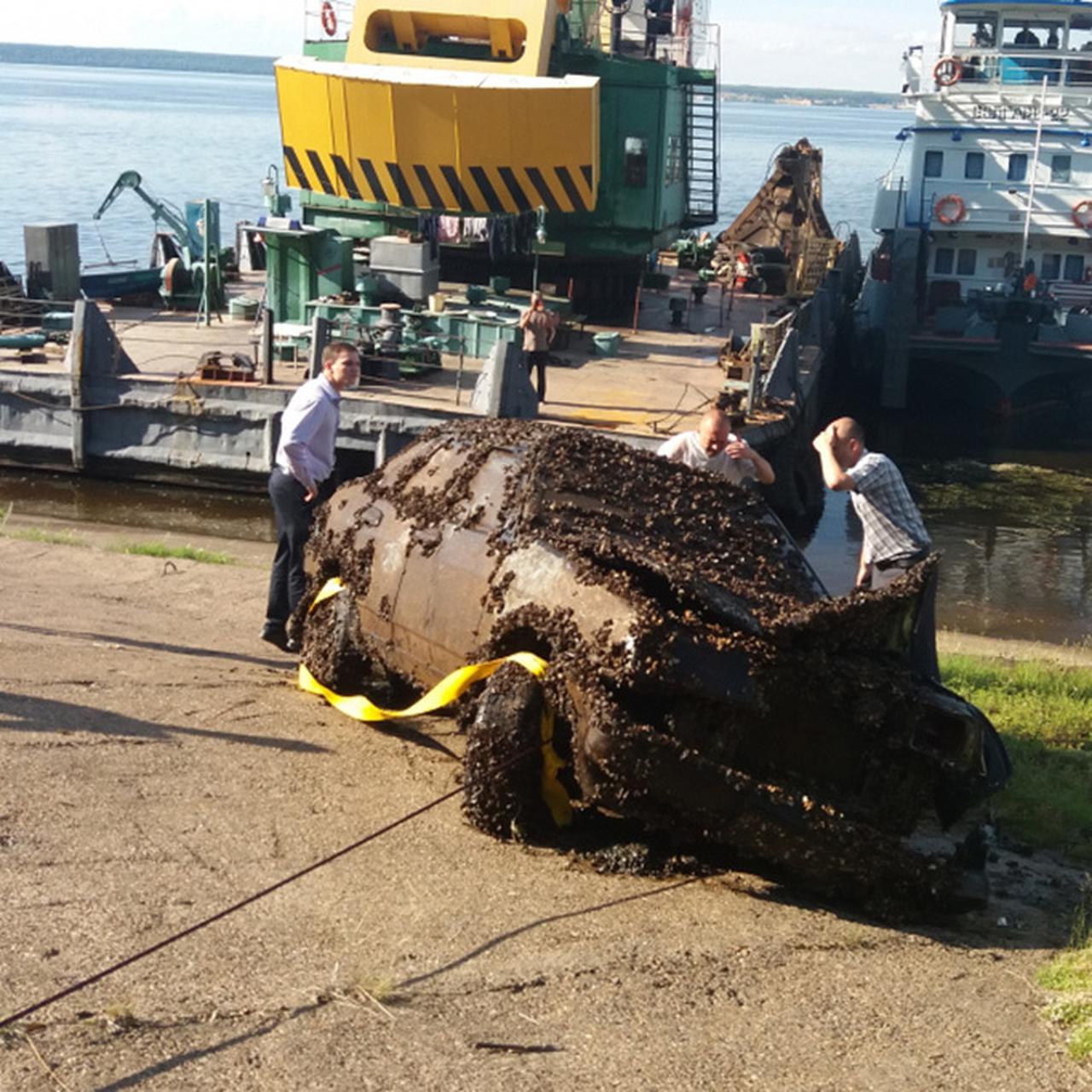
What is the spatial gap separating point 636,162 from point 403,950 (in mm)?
19377

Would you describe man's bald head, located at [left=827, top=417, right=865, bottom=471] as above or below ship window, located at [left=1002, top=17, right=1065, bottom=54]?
below

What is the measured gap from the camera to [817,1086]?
16.6ft

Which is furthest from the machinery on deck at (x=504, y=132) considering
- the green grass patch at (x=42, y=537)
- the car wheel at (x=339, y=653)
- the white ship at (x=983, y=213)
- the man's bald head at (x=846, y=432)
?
the man's bald head at (x=846, y=432)

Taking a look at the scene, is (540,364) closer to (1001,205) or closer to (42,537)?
(42,537)

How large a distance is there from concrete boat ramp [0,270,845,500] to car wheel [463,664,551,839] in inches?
388

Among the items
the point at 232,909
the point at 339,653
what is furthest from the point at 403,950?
the point at 339,653

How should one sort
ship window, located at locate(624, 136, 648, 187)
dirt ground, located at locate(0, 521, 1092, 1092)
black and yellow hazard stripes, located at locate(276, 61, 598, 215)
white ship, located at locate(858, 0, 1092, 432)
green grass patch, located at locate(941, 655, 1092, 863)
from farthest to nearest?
white ship, located at locate(858, 0, 1092, 432)
ship window, located at locate(624, 136, 648, 187)
black and yellow hazard stripes, located at locate(276, 61, 598, 215)
green grass patch, located at locate(941, 655, 1092, 863)
dirt ground, located at locate(0, 521, 1092, 1092)

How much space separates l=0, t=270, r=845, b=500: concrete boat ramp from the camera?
1767 cm

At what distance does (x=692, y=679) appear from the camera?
630cm

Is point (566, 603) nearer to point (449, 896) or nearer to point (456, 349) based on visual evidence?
point (449, 896)

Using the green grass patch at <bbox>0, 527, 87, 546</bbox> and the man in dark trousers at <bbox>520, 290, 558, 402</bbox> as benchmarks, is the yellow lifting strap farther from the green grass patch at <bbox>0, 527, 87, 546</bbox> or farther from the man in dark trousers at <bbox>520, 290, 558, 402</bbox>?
the man in dark trousers at <bbox>520, 290, 558, 402</bbox>

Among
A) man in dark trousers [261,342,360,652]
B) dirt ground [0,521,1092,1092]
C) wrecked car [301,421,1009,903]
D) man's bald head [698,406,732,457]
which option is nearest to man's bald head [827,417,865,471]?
wrecked car [301,421,1009,903]

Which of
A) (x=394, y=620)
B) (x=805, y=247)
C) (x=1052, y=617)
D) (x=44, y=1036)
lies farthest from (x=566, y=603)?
(x=805, y=247)

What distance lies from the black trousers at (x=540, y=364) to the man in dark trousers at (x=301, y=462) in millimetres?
8155
